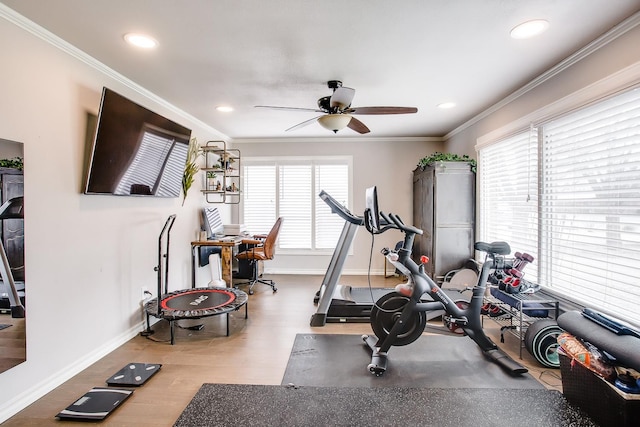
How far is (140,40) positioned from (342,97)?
1646 millimetres

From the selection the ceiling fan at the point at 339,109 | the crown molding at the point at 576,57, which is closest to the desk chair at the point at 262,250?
the ceiling fan at the point at 339,109

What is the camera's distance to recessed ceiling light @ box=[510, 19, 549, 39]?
2.07 meters

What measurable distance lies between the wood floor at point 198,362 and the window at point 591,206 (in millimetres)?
787

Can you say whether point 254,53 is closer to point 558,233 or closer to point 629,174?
point 629,174

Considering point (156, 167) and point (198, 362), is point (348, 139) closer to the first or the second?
point (156, 167)

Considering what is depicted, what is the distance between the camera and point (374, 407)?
202 centimetres

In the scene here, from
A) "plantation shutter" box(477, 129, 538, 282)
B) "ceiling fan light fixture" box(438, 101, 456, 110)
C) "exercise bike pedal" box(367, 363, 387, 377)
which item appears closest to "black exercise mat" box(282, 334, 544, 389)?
"exercise bike pedal" box(367, 363, 387, 377)

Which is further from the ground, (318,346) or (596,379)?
(596,379)

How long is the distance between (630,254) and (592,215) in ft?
1.34

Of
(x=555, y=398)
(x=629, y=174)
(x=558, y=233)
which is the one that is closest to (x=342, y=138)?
(x=558, y=233)

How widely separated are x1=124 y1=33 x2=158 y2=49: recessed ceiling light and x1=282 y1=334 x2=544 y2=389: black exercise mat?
2.73 metres

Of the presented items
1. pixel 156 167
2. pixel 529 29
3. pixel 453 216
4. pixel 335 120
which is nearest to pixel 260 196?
pixel 156 167

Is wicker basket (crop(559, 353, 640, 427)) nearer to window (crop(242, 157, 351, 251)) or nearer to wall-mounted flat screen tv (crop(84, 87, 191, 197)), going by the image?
wall-mounted flat screen tv (crop(84, 87, 191, 197))

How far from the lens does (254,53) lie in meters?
2.53
